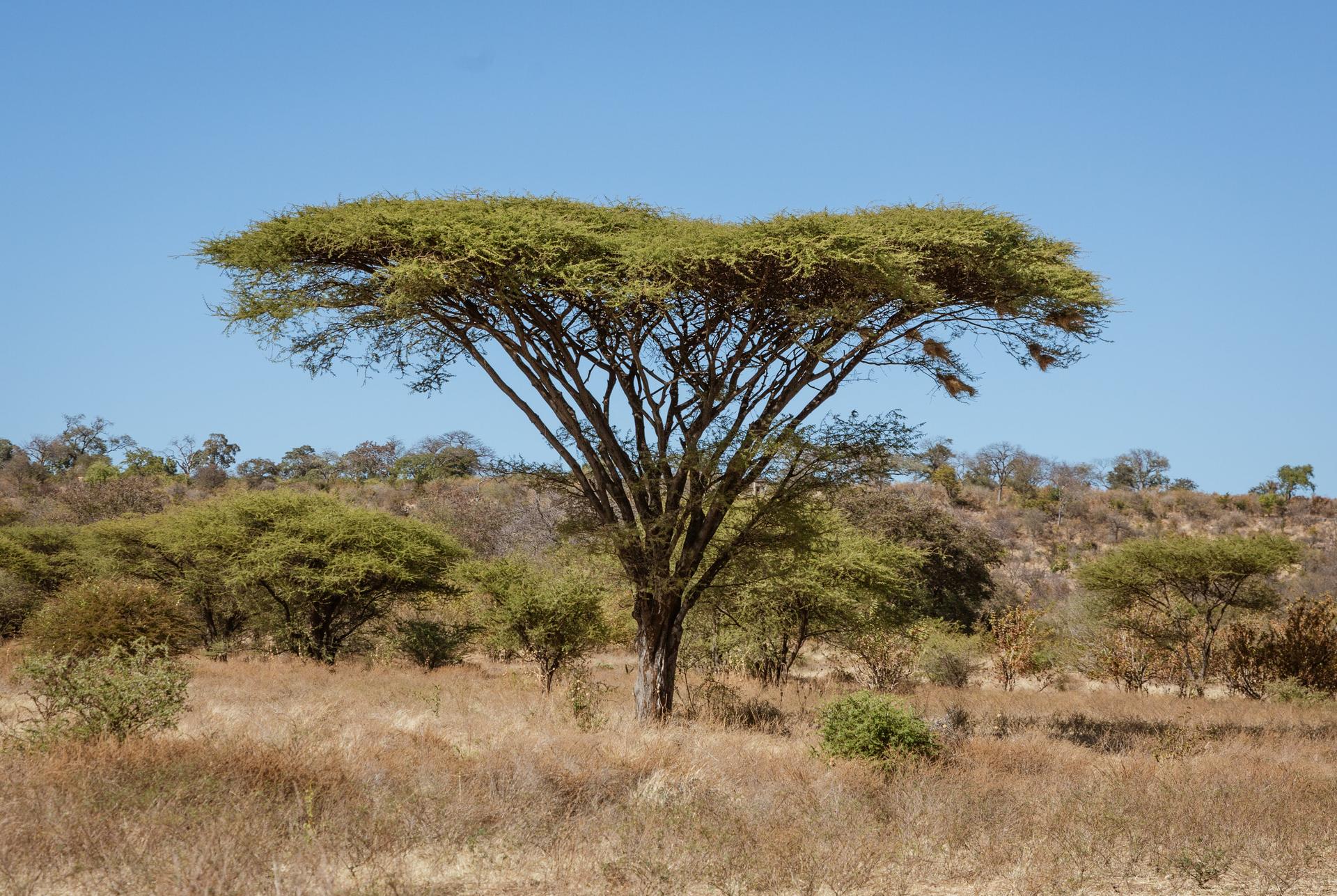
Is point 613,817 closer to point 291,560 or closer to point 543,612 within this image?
point 543,612

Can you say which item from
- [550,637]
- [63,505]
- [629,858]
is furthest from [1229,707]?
[63,505]

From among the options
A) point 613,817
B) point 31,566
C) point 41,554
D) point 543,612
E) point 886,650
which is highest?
point 41,554

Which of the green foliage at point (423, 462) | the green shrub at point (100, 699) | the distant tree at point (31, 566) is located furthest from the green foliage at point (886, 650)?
the green foliage at point (423, 462)

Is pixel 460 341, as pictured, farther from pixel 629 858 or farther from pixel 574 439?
pixel 629 858

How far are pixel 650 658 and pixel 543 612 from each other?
7.46 metres

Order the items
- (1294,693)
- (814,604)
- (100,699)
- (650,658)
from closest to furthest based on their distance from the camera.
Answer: (100,699) < (650,658) < (814,604) < (1294,693)

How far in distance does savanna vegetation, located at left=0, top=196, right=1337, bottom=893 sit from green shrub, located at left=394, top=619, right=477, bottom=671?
0.32 feet

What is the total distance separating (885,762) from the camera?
1047cm

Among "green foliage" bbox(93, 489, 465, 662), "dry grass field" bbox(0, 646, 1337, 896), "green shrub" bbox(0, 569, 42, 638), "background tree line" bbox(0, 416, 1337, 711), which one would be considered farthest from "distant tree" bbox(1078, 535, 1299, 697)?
"green shrub" bbox(0, 569, 42, 638)

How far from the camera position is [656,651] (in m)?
14.4

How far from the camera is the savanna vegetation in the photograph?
23.9 feet

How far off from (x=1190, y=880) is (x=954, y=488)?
58502mm

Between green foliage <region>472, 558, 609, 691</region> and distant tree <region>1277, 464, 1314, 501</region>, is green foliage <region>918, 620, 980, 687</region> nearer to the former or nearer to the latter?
green foliage <region>472, 558, 609, 691</region>

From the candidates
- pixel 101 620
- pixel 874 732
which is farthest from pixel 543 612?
pixel 874 732
